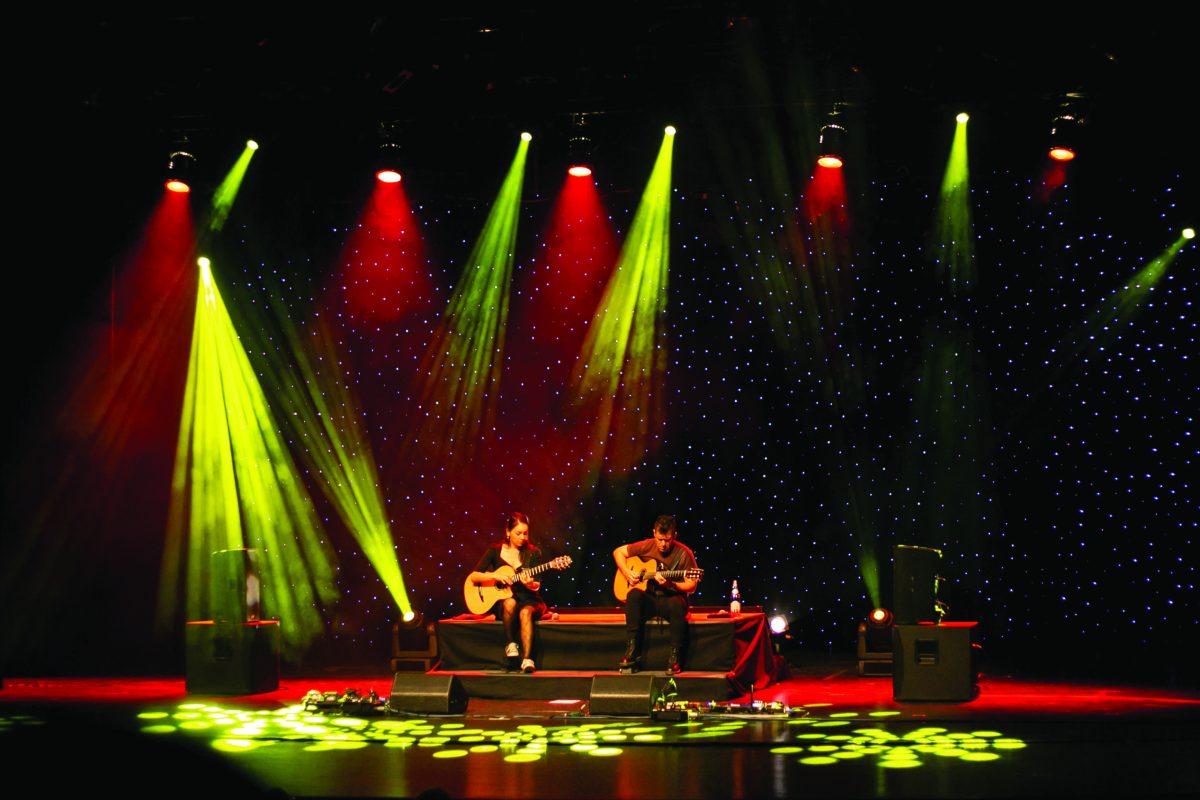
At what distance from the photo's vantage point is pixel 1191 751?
5.37 metres

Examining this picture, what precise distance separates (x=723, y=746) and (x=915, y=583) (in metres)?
2.44

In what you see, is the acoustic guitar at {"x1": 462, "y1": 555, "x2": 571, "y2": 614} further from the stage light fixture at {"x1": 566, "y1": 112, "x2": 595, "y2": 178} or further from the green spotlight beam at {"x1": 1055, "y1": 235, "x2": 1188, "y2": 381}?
the green spotlight beam at {"x1": 1055, "y1": 235, "x2": 1188, "y2": 381}

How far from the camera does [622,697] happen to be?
21.1 feet

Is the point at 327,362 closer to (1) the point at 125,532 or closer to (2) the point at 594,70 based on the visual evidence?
(1) the point at 125,532

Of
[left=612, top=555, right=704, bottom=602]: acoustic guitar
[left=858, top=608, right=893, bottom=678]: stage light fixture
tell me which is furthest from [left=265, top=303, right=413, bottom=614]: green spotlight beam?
[left=858, top=608, right=893, bottom=678]: stage light fixture

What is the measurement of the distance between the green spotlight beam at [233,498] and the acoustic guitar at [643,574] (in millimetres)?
3070

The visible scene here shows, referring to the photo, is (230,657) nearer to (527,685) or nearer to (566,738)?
(527,685)

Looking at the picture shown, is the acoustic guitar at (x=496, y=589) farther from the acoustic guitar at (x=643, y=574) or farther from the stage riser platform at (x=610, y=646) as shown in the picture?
the acoustic guitar at (x=643, y=574)

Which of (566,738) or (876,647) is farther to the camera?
(876,647)

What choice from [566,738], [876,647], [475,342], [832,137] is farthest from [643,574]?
[832,137]

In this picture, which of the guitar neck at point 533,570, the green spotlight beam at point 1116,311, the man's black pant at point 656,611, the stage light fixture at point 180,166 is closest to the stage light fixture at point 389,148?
the stage light fixture at point 180,166

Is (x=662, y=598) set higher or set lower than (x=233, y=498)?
lower

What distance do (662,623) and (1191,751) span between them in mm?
3505

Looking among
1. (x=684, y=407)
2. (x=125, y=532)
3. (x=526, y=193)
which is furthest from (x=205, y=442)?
(x=684, y=407)
